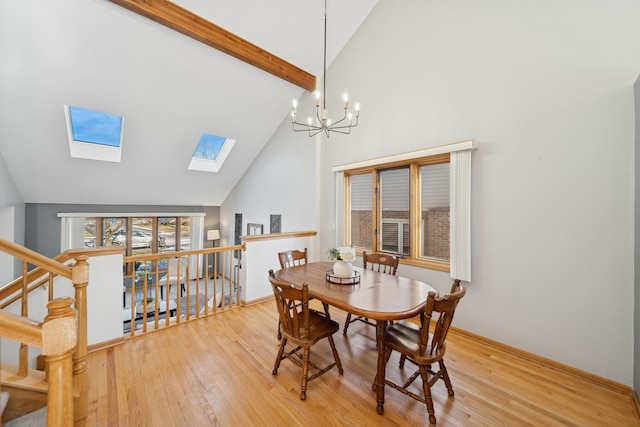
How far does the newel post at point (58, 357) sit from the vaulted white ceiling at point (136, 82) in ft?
12.1

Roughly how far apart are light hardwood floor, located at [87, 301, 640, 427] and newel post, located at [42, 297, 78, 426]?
1.07 meters

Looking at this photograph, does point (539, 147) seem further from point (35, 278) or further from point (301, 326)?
point (35, 278)

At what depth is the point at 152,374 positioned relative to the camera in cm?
214

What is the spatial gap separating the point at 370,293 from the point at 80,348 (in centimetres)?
204

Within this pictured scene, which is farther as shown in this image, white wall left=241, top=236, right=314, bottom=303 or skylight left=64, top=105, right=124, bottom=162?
skylight left=64, top=105, right=124, bottom=162

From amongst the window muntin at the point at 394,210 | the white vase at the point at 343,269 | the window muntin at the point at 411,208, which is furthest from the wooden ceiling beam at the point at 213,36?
the white vase at the point at 343,269

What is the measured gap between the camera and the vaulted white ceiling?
2926 mm

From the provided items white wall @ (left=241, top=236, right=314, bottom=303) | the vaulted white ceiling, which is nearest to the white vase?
white wall @ (left=241, top=236, right=314, bottom=303)

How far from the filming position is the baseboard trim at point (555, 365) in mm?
1975

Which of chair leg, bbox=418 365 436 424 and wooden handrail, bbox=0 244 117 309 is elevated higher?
wooden handrail, bbox=0 244 117 309

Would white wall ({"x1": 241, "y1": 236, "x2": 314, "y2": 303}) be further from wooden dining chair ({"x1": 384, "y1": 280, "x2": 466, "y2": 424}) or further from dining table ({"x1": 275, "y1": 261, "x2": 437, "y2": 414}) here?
wooden dining chair ({"x1": 384, "y1": 280, "x2": 466, "y2": 424})

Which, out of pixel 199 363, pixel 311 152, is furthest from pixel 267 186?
pixel 199 363

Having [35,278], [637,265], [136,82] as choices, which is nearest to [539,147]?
[637,265]

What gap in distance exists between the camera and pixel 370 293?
2068 millimetres
